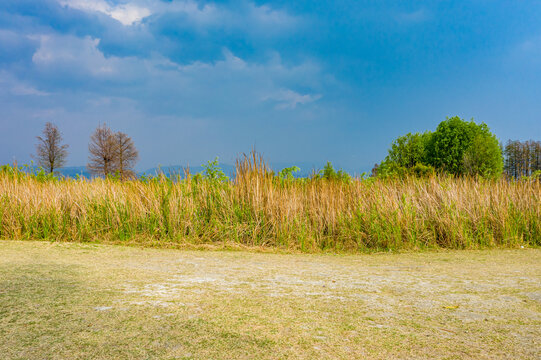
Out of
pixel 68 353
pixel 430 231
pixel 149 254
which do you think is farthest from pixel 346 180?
pixel 68 353

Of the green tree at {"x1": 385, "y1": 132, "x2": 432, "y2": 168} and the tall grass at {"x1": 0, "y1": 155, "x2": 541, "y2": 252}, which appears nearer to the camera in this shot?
the tall grass at {"x1": 0, "y1": 155, "x2": 541, "y2": 252}

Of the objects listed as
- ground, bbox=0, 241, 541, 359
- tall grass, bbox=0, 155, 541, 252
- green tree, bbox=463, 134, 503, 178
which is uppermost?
green tree, bbox=463, 134, 503, 178

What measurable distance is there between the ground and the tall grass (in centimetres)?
161

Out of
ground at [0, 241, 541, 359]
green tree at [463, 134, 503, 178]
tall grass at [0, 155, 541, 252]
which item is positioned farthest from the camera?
green tree at [463, 134, 503, 178]

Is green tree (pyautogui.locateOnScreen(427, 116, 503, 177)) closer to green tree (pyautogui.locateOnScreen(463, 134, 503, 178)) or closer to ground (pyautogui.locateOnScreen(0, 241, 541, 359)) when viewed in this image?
green tree (pyautogui.locateOnScreen(463, 134, 503, 178))

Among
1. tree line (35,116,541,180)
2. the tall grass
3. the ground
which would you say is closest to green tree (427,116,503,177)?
tree line (35,116,541,180)

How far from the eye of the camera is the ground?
178 cm

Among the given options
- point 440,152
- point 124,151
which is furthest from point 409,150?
point 124,151

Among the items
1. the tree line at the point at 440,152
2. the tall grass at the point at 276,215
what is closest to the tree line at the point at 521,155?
the tree line at the point at 440,152

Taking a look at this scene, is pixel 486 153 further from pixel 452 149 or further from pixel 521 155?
pixel 521 155

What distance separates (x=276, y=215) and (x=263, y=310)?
3310 mm

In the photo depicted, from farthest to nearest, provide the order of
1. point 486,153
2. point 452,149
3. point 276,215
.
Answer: point 452,149, point 486,153, point 276,215

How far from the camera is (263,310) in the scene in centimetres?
229

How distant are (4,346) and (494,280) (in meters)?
3.44
